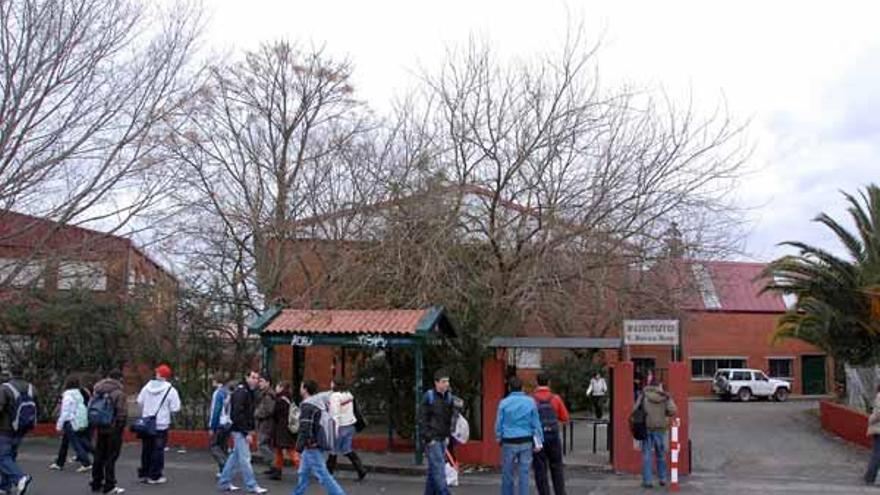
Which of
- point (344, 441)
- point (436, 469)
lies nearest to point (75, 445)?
point (344, 441)

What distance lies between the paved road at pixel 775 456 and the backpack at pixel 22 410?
9630 mm

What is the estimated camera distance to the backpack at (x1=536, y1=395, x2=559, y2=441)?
12469 mm

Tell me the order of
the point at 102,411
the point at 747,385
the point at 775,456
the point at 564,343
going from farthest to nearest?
the point at 747,385, the point at 775,456, the point at 564,343, the point at 102,411

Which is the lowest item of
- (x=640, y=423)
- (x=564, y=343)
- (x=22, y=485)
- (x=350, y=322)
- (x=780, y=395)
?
(x=780, y=395)

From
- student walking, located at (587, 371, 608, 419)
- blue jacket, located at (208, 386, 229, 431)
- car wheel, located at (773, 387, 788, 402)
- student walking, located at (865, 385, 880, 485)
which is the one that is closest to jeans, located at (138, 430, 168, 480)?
blue jacket, located at (208, 386, 229, 431)

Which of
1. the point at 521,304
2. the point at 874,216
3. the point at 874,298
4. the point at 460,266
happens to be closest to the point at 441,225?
the point at 460,266

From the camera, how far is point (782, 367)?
51969 millimetres

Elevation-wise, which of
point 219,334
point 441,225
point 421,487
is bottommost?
point 421,487

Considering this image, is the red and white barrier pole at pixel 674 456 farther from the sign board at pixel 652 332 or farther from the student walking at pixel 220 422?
the student walking at pixel 220 422

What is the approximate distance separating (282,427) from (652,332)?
6.08 meters

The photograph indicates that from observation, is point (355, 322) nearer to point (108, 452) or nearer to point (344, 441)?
point (344, 441)

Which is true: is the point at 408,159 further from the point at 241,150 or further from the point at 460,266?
the point at 241,150

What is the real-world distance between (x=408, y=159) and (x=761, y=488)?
884 cm

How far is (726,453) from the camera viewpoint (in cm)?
1989
